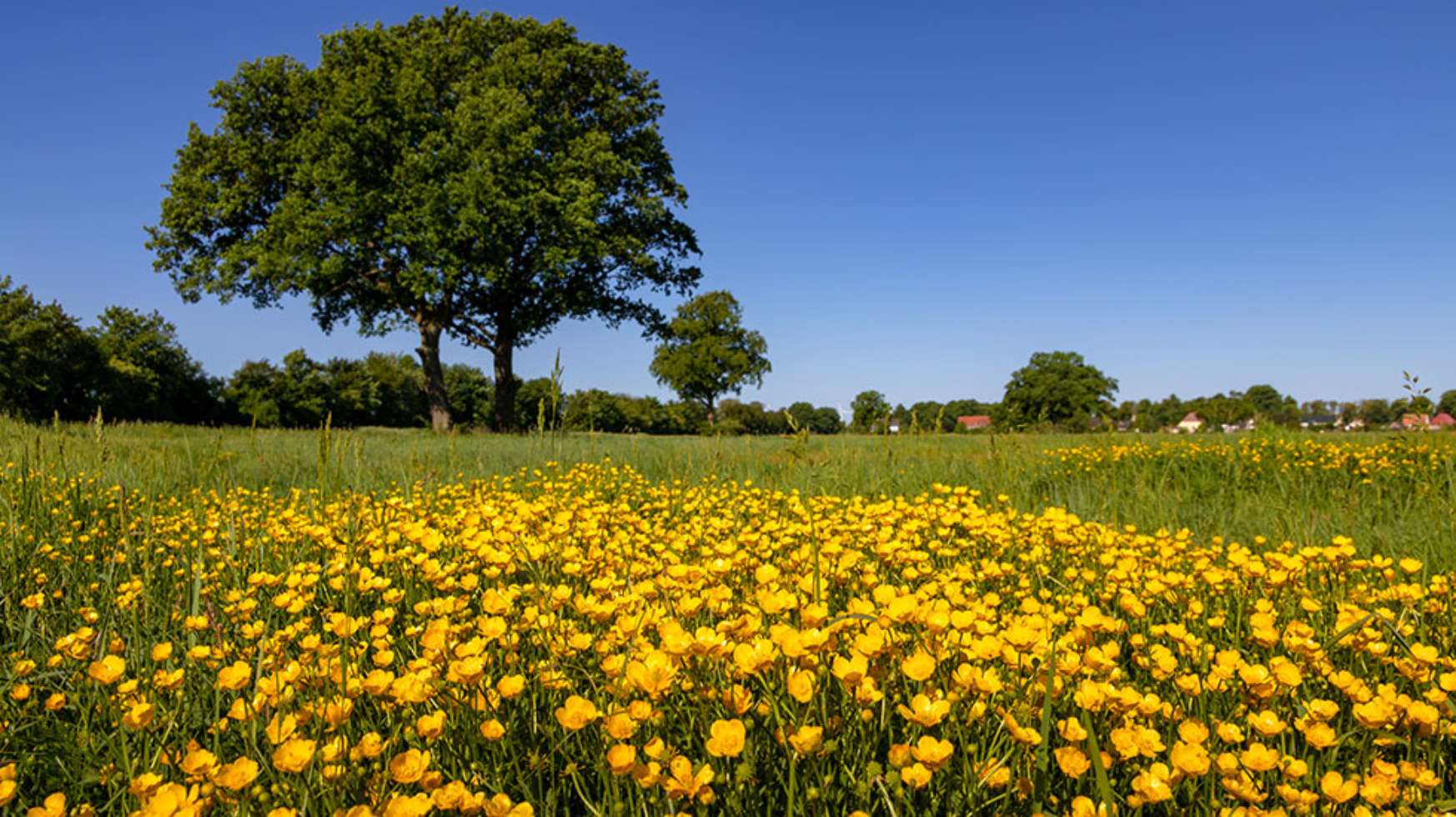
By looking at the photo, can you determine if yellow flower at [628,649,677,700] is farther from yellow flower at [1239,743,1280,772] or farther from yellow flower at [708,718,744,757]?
yellow flower at [1239,743,1280,772]

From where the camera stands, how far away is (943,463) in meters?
7.39

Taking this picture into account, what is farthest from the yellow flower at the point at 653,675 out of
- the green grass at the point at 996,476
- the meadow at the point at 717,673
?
the green grass at the point at 996,476

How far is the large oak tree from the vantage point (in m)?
20.0

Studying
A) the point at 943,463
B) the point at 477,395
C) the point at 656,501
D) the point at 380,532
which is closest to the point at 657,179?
the point at 943,463

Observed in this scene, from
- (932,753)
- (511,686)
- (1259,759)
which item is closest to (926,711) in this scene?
(932,753)

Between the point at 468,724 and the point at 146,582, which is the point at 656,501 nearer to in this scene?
the point at 146,582

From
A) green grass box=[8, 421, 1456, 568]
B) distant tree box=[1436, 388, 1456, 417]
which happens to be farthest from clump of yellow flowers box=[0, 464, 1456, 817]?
distant tree box=[1436, 388, 1456, 417]

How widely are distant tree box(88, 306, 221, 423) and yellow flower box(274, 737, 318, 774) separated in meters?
50.8

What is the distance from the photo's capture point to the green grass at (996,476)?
4469 millimetres

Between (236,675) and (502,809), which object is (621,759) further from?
(236,675)

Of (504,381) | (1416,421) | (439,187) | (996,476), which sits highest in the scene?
(439,187)

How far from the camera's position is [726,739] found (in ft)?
4.21

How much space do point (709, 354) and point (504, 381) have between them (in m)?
33.8

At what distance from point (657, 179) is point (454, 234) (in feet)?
25.1
